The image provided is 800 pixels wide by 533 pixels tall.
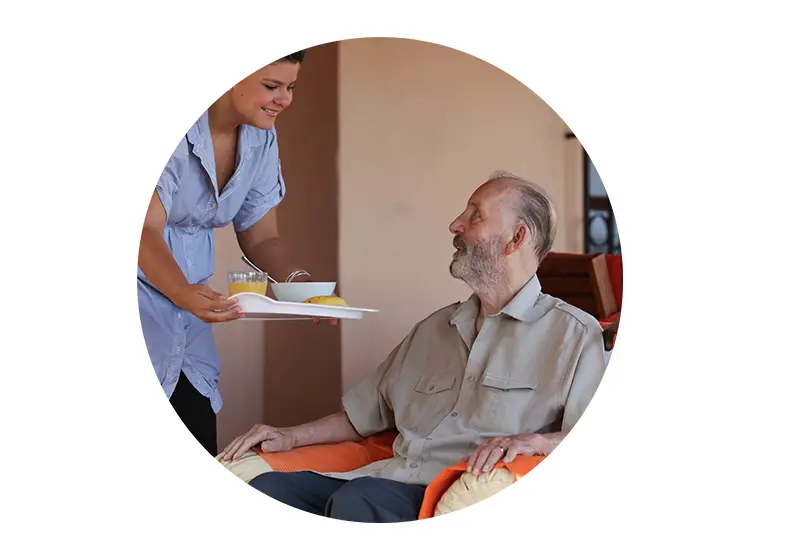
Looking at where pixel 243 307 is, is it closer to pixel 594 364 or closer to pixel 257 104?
pixel 257 104

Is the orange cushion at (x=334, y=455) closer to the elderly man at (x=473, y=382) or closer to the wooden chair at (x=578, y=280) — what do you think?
the elderly man at (x=473, y=382)

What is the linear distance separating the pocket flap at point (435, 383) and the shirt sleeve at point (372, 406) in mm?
84

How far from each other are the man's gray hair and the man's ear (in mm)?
14

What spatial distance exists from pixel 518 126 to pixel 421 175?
1.86 feet

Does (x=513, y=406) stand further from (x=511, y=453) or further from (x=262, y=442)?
(x=262, y=442)

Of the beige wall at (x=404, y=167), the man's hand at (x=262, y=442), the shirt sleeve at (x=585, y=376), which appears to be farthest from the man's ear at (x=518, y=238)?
the beige wall at (x=404, y=167)

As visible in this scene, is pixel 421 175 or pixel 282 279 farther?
pixel 421 175

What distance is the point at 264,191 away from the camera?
2293 mm

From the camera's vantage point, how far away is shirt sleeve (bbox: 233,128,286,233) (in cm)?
225

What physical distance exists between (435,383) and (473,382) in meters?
0.13

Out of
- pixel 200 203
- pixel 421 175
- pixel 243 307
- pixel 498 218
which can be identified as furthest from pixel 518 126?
pixel 243 307

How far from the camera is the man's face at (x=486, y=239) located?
6.80ft

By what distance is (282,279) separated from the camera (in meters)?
2.30

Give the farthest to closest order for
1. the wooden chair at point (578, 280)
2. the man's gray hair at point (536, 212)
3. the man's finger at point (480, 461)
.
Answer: the wooden chair at point (578, 280) < the man's gray hair at point (536, 212) < the man's finger at point (480, 461)
